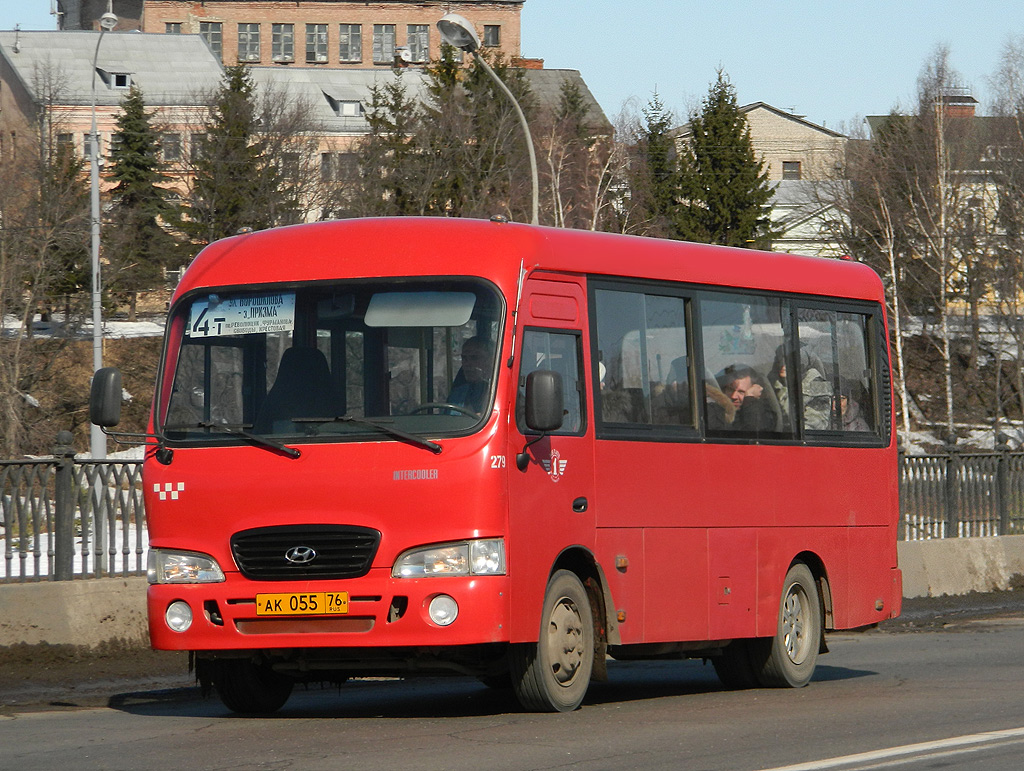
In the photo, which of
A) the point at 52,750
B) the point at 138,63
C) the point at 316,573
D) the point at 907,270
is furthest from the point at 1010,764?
the point at 138,63

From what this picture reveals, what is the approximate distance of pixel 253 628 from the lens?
9617 mm

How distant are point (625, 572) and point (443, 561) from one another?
164cm

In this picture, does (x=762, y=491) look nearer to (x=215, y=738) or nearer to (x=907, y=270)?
(x=215, y=738)

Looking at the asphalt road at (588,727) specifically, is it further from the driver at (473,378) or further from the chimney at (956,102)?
the chimney at (956,102)

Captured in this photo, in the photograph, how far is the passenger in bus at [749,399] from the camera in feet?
39.2

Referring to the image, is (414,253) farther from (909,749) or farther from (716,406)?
(909,749)

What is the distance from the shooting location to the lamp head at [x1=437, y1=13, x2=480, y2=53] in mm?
23812

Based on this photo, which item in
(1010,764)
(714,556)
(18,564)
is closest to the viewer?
Result: (1010,764)

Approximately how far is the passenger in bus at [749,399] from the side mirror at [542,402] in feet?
8.65

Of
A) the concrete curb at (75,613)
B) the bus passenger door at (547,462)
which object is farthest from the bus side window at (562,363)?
the concrete curb at (75,613)

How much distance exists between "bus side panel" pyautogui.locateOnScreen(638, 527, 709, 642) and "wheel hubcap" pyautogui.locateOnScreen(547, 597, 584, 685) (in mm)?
755

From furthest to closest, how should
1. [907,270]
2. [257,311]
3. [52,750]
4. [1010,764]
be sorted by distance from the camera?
1. [907,270]
2. [257,311]
3. [52,750]
4. [1010,764]

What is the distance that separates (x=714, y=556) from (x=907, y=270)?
58.0m

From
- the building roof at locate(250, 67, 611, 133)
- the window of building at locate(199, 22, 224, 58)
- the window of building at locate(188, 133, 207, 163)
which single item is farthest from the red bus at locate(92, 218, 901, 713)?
the window of building at locate(199, 22, 224, 58)
